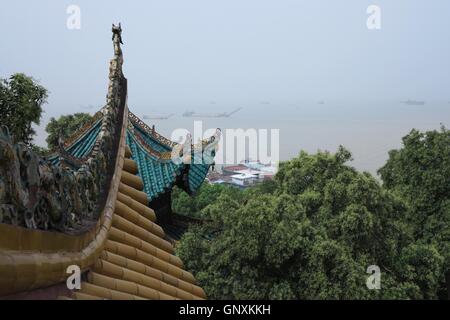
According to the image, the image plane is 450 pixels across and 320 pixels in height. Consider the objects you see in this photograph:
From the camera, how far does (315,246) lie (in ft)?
28.9

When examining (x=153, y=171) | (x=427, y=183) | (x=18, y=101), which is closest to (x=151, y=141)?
(x=153, y=171)

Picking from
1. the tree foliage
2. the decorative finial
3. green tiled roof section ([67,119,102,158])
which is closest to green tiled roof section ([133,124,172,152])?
green tiled roof section ([67,119,102,158])

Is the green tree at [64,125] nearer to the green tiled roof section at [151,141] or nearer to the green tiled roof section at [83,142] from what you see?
the green tiled roof section at [151,141]

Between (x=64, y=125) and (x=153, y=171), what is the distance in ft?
37.5

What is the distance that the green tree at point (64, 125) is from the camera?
20.2 m

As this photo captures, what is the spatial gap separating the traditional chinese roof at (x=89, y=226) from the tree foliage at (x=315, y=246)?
13.4 ft

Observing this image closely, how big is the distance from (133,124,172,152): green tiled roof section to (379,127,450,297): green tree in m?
6.82

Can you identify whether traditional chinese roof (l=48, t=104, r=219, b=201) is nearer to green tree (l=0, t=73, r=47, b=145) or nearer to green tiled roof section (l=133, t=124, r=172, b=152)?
green tiled roof section (l=133, t=124, r=172, b=152)

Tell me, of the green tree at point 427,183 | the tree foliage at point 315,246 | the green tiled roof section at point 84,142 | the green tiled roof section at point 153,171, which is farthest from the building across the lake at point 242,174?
the green tiled roof section at point 84,142

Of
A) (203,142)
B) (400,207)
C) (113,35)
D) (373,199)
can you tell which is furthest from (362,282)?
(113,35)

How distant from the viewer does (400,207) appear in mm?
11766

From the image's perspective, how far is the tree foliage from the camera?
8.67m

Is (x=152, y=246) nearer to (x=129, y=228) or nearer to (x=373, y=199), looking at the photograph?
(x=129, y=228)
